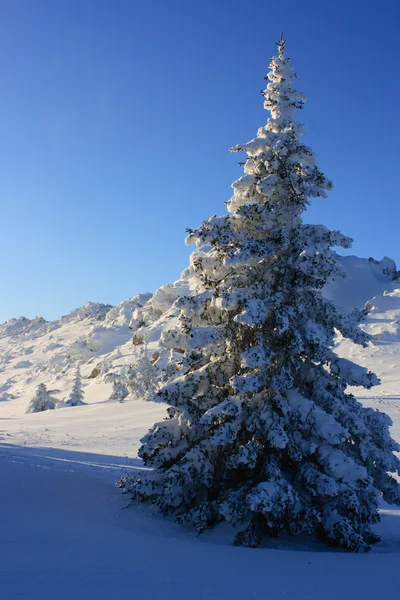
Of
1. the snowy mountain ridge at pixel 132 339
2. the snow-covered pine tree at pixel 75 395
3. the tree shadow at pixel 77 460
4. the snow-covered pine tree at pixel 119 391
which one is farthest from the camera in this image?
the snowy mountain ridge at pixel 132 339

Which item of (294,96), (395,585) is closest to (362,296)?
(294,96)

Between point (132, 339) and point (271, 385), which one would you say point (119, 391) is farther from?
point (271, 385)

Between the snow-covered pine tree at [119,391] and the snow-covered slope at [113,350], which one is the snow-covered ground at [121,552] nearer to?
the snow-covered slope at [113,350]

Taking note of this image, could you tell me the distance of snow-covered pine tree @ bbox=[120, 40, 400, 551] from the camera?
8.22 metres

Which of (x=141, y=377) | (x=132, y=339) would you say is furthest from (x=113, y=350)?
(x=141, y=377)

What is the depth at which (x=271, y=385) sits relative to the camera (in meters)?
8.71

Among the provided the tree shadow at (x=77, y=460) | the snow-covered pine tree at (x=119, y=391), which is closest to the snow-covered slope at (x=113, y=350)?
the tree shadow at (x=77, y=460)

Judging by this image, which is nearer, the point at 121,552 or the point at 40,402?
the point at 121,552

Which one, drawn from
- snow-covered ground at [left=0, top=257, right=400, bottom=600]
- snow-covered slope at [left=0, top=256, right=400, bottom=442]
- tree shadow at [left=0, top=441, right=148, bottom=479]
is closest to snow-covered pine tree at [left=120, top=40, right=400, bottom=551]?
snow-covered ground at [left=0, top=257, right=400, bottom=600]

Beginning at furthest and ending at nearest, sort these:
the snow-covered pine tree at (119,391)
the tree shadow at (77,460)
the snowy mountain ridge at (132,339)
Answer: the snowy mountain ridge at (132,339)
the snow-covered pine tree at (119,391)
the tree shadow at (77,460)

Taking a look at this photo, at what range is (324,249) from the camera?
8961 mm

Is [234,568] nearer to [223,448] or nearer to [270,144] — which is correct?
[223,448]

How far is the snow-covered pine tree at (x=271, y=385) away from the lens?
8.22 metres

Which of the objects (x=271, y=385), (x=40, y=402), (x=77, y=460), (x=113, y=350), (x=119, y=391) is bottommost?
(x=40, y=402)
